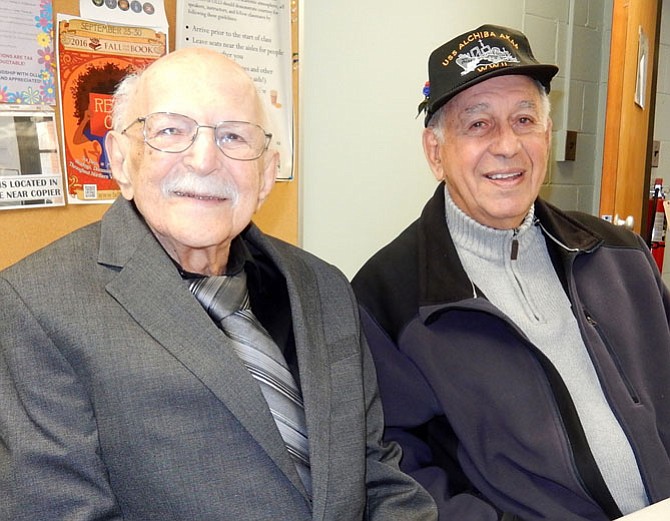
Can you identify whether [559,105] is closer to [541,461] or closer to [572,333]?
[572,333]

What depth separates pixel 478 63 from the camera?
137cm

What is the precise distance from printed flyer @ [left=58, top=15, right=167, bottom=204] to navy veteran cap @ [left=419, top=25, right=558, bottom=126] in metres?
0.67

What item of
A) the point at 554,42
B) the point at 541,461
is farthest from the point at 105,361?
the point at 554,42

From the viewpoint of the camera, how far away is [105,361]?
92 cm

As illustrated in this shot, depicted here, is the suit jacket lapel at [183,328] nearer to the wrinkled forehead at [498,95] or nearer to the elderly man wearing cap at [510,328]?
the elderly man wearing cap at [510,328]

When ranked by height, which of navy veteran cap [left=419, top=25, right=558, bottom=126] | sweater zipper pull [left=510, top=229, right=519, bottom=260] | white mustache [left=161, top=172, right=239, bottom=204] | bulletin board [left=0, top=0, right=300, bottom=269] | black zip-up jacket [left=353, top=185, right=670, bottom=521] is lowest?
black zip-up jacket [left=353, top=185, right=670, bottom=521]

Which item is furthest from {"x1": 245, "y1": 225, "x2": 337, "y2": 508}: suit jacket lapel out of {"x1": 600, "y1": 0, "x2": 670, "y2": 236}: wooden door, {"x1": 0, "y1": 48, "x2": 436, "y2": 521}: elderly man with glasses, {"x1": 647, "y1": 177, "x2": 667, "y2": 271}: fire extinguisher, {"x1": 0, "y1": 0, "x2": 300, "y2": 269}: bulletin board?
{"x1": 647, "y1": 177, "x2": 667, "y2": 271}: fire extinguisher

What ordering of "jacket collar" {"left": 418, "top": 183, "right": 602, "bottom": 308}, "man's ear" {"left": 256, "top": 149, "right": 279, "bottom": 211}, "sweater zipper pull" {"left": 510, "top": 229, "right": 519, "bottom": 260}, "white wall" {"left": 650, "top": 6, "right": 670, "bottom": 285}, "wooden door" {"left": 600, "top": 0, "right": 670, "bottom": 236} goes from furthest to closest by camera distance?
"white wall" {"left": 650, "top": 6, "right": 670, "bottom": 285}, "wooden door" {"left": 600, "top": 0, "right": 670, "bottom": 236}, "sweater zipper pull" {"left": 510, "top": 229, "right": 519, "bottom": 260}, "jacket collar" {"left": 418, "top": 183, "right": 602, "bottom": 308}, "man's ear" {"left": 256, "top": 149, "right": 279, "bottom": 211}

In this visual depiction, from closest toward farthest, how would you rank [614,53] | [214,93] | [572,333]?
[214,93]
[572,333]
[614,53]

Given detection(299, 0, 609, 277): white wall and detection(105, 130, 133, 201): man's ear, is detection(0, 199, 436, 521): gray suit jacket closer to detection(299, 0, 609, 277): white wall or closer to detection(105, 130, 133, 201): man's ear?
detection(105, 130, 133, 201): man's ear

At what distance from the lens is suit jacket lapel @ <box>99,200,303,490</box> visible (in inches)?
37.9

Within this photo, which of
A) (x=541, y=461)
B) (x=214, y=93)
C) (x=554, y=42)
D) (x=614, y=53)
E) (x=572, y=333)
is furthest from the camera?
(x=554, y=42)

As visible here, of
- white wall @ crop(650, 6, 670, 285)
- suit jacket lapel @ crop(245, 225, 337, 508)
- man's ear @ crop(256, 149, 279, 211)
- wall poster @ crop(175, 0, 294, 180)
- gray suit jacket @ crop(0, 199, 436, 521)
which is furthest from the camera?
white wall @ crop(650, 6, 670, 285)

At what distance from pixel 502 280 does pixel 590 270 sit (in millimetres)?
213
